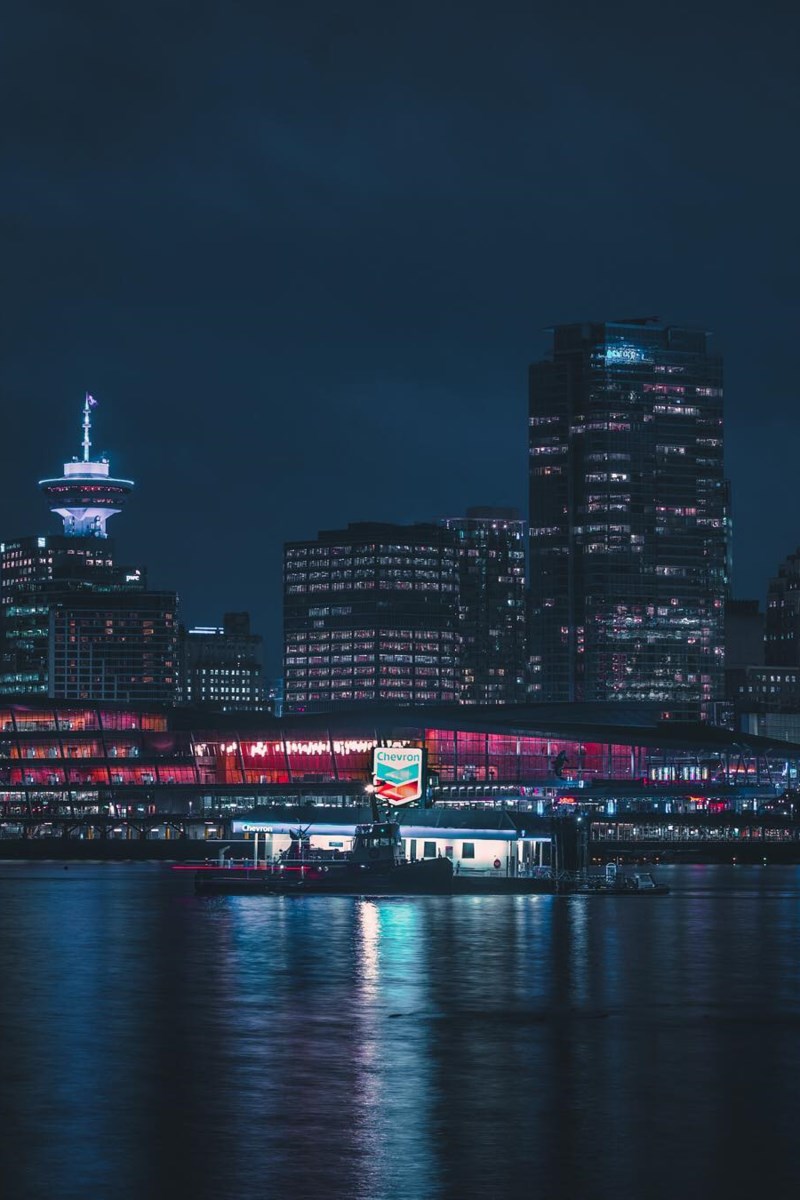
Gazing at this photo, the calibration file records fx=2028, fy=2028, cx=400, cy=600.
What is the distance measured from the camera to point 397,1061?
195 feet

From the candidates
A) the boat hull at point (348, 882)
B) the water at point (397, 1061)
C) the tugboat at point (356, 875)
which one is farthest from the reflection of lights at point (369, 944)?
the tugboat at point (356, 875)

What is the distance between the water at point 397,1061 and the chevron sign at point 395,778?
5149 centimetres

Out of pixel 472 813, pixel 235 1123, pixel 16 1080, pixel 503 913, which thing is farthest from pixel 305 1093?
pixel 472 813

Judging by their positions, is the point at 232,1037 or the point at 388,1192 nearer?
the point at 388,1192

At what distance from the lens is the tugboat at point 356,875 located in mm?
Answer: 145625

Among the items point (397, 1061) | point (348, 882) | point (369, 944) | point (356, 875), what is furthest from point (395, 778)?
point (397, 1061)

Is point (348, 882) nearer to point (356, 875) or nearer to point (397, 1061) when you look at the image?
point (356, 875)

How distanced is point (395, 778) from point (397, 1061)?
106318 millimetres

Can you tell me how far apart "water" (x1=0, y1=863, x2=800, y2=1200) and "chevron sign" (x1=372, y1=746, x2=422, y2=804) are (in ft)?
169

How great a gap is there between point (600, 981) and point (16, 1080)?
108 feet

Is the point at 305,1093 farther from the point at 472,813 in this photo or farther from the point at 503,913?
the point at 472,813

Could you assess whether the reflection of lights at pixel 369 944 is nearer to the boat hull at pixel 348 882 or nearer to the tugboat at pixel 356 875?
the boat hull at pixel 348 882

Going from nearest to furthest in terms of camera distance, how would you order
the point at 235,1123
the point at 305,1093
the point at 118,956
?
1. the point at 235,1123
2. the point at 305,1093
3. the point at 118,956

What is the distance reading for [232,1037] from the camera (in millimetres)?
65375
